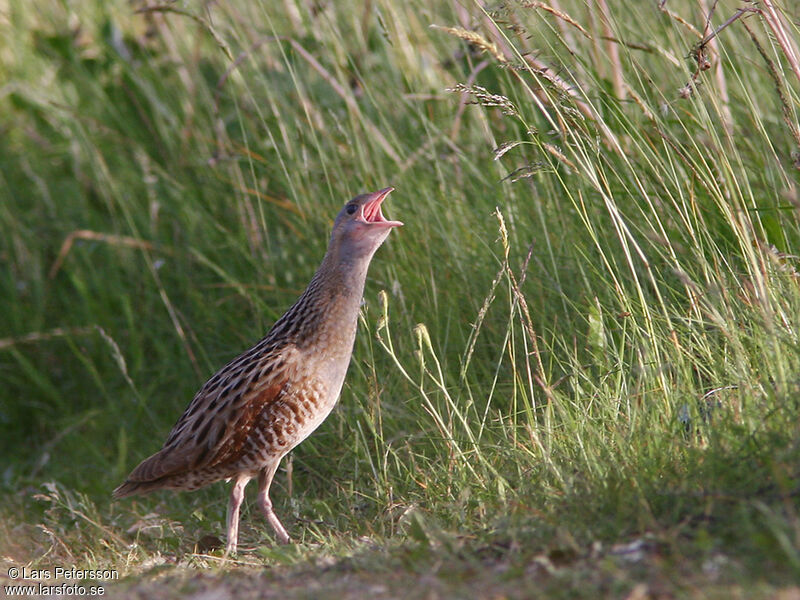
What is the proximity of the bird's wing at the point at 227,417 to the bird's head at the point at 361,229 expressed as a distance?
48 cm

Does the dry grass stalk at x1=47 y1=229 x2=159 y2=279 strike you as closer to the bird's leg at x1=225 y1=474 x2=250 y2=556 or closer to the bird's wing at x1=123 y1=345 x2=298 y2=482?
the bird's wing at x1=123 y1=345 x2=298 y2=482

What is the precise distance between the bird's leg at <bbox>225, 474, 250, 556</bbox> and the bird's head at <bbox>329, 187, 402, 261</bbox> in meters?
1.00

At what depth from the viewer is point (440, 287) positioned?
4.59m

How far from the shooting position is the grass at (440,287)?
2736mm

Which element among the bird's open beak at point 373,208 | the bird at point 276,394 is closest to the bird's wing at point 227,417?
the bird at point 276,394

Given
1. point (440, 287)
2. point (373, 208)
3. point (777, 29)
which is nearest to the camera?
point (777, 29)

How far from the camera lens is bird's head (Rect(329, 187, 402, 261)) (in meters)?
4.15

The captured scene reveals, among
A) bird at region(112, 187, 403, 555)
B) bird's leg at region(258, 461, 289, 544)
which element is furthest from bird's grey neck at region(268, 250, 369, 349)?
bird's leg at region(258, 461, 289, 544)

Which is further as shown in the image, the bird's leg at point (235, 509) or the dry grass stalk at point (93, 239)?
the dry grass stalk at point (93, 239)

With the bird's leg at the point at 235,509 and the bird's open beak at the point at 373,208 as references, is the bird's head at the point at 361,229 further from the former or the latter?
the bird's leg at the point at 235,509

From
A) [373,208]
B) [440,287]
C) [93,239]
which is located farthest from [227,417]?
[93,239]

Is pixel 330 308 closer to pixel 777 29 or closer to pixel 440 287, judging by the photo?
pixel 440 287

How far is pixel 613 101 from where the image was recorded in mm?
3896

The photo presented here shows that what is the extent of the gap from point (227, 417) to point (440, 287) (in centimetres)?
120
